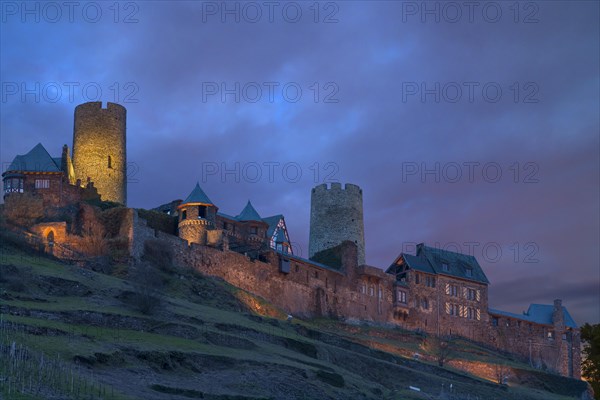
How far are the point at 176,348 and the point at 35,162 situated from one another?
35950 millimetres

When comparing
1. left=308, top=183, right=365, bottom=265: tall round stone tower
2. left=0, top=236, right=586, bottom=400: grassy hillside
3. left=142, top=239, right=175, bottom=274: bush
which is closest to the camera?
left=0, top=236, right=586, bottom=400: grassy hillside

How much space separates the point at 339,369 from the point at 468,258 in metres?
53.1

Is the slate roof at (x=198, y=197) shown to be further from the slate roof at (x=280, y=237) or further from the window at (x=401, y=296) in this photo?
the window at (x=401, y=296)

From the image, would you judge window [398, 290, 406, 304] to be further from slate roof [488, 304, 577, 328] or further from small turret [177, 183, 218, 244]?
small turret [177, 183, 218, 244]

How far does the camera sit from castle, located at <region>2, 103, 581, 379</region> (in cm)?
8194

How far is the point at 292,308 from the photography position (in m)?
88.1

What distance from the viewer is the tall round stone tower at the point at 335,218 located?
346 feet

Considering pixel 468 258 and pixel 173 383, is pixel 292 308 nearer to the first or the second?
pixel 468 258

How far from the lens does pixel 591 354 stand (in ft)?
364

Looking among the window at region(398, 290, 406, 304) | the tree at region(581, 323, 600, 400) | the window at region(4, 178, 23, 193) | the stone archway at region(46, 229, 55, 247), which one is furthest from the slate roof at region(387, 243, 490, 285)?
the stone archway at region(46, 229, 55, 247)

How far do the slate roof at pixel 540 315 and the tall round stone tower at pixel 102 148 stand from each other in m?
44.3

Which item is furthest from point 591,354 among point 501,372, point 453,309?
point 501,372

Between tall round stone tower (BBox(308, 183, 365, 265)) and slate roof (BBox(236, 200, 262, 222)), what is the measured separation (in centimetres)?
1333

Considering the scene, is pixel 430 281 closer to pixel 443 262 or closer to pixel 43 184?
pixel 443 262
